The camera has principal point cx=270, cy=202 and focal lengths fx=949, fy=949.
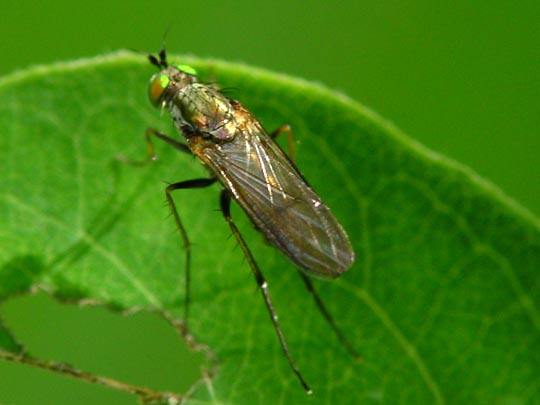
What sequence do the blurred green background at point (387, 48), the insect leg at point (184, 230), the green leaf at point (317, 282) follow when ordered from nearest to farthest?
the green leaf at point (317, 282) → the insect leg at point (184, 230) → the blurred green background at point (387, 48)

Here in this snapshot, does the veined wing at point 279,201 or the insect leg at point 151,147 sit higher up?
the insect leg at point 151,147

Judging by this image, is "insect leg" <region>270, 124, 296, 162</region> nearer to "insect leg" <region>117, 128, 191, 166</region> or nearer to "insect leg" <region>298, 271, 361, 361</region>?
"insect leg" <region>117, 128, 191, 166</region>

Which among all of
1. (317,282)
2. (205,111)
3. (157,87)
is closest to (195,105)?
(205,111)

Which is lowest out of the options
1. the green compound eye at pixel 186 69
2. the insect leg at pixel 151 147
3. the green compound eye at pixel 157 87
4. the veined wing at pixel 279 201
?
the veined wing at pixel 279 201

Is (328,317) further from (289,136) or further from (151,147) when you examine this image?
(151,147)

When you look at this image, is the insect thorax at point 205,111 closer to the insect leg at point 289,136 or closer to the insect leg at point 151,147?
the insect leg at point 151,147

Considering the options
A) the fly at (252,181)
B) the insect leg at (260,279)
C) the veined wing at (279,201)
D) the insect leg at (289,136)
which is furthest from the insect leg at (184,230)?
the insect leg at (289,136)
